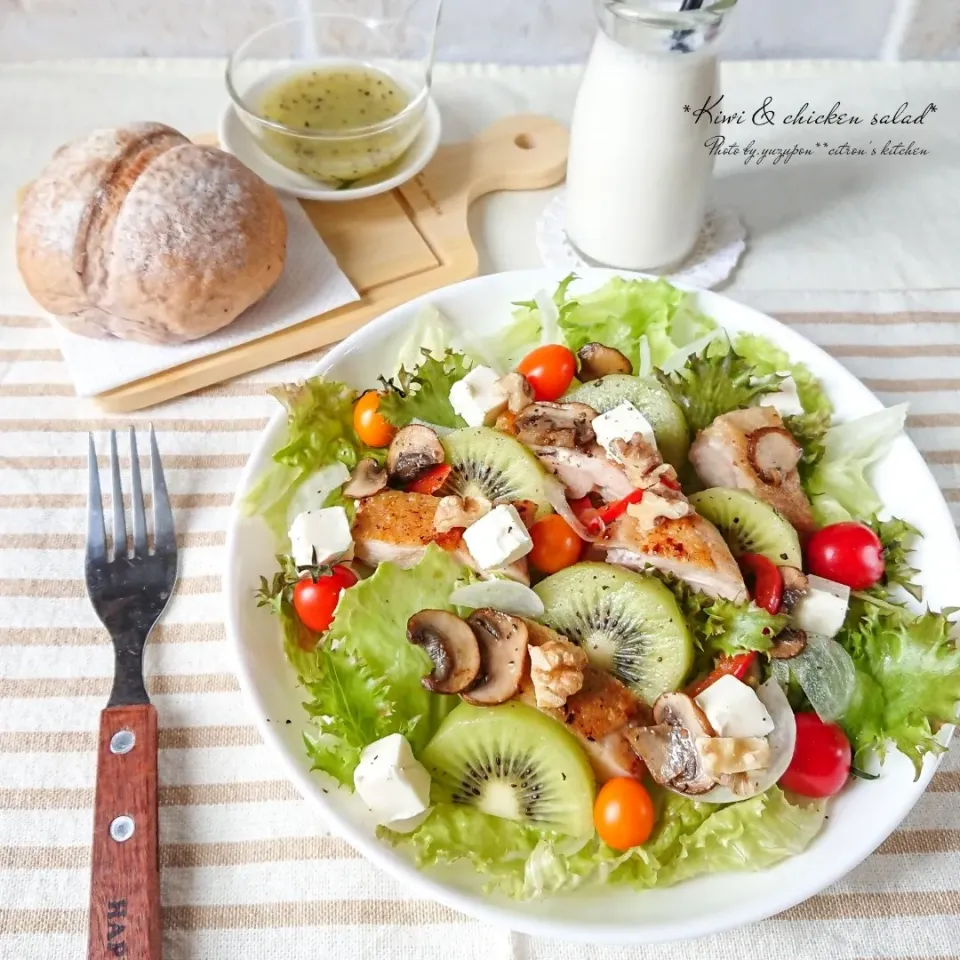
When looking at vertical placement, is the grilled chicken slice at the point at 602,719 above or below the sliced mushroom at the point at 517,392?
below

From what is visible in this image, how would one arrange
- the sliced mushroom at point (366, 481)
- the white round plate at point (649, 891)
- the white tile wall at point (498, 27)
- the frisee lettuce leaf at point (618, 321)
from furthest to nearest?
1. the white tile wall at point (498, 27)
2. the frisee lettuce leaf at point (618, 321)
3. the sliced mushroom at point (366, 481)
4. the white round plate at point (649, 891)

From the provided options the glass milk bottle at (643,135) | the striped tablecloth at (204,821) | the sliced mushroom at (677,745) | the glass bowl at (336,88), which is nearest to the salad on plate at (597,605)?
the sliced mushroom at (677,745)

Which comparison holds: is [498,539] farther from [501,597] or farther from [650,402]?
[650,402]

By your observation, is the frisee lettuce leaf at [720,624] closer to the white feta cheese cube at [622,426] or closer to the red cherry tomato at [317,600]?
the white feta cheese cube at [622,426]

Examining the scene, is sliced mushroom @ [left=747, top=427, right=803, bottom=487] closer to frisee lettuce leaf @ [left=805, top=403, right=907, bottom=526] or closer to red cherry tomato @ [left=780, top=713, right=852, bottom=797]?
frisee lettuce leaf @ [left=805, top=403, right=907, bottom=526]

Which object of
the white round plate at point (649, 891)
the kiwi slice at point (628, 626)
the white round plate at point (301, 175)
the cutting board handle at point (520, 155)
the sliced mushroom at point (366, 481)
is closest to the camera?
the white round plate at point (649, 891)
